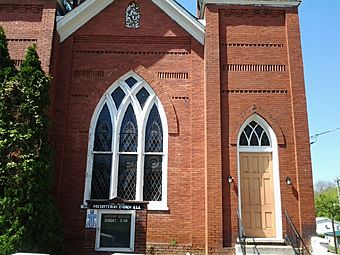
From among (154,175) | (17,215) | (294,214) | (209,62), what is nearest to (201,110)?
(209,62)

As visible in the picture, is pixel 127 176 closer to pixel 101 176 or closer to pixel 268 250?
pixel 101 176

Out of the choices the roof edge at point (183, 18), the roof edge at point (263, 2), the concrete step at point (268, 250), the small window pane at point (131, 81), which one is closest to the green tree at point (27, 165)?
the small window pane at point (131, 81)

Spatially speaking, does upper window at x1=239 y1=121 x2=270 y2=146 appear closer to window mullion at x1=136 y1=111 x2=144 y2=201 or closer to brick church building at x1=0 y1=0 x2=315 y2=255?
brick church building at x1=0 y1=0 x2=315 y2=255

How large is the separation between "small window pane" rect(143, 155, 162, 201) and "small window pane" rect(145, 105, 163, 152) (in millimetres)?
277

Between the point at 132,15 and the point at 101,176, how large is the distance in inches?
194

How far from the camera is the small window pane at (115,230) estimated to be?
962 centimetres

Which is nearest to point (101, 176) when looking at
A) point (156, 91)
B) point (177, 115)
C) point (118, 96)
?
point (118, 96)

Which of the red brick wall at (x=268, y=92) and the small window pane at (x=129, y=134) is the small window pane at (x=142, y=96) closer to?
the small window pane at (x=129, y=134)

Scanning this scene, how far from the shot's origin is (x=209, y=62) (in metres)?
10.6

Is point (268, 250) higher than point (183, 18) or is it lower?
lower

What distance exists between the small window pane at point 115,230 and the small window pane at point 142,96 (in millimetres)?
3198

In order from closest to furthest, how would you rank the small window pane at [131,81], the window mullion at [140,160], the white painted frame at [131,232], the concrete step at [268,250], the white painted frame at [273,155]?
the concrete step at [268,250] < the white painted frame at [131,232] < the white painted frame at [273,155] < the window mullion at [140,160] < the small window pane at [131,81]

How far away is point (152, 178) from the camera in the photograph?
10.4 m

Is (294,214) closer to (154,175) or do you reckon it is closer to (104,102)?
(154,175)
